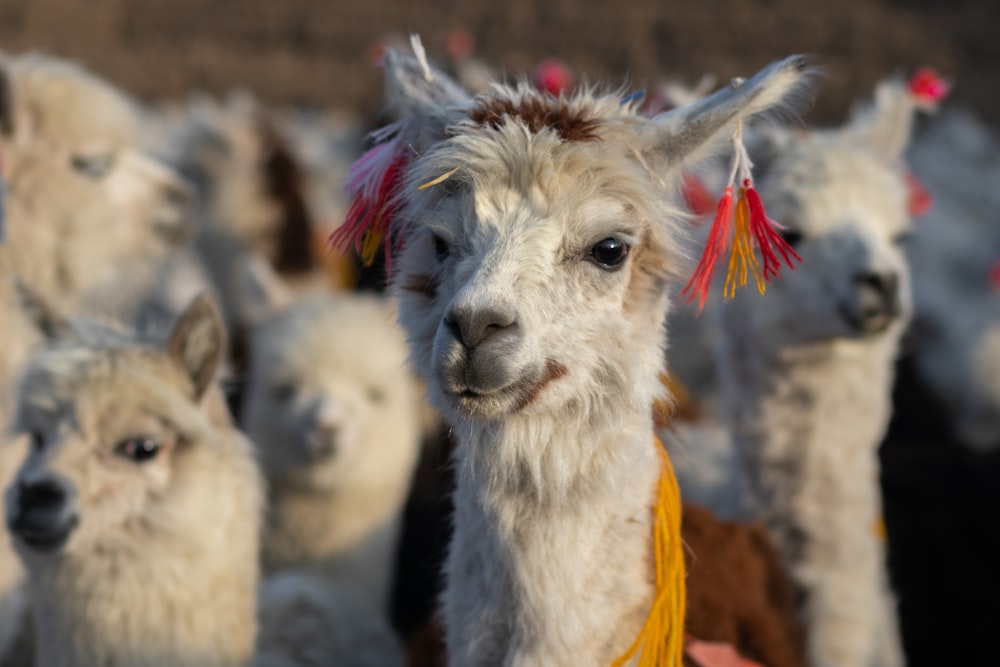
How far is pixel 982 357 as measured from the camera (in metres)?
5.86

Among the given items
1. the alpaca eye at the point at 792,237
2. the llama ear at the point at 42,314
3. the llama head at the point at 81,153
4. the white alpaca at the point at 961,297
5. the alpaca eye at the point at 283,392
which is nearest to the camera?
the llama ear at the point at 42,314

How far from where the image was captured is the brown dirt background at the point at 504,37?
1914 cm

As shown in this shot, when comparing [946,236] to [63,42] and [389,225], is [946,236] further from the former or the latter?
[63,42]

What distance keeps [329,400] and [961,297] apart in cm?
439

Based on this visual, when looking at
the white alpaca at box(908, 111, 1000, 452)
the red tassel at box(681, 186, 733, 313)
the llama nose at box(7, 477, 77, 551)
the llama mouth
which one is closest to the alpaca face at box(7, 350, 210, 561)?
the llama nose at box(7, 477, 77, 551)

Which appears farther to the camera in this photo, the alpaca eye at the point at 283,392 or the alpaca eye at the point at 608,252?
the alpaca eye at the point at 283,392

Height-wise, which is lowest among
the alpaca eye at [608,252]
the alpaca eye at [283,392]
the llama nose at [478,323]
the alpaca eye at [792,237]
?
the alpaca eye at [283,392]

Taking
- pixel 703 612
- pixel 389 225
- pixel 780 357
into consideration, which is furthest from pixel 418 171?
pixel 780 357

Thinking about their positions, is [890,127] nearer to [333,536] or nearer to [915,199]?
[915,199]

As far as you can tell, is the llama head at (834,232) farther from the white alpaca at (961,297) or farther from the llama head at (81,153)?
the white alpaca at (961,297)

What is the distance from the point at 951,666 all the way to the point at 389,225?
10.4 ft

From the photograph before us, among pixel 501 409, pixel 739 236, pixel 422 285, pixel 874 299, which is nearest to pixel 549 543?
pixel 501 409

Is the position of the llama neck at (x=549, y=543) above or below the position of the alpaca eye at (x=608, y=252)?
below

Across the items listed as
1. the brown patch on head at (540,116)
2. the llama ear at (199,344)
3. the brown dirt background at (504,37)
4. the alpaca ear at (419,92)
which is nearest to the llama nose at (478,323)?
the brown patch on head at (540,116)
